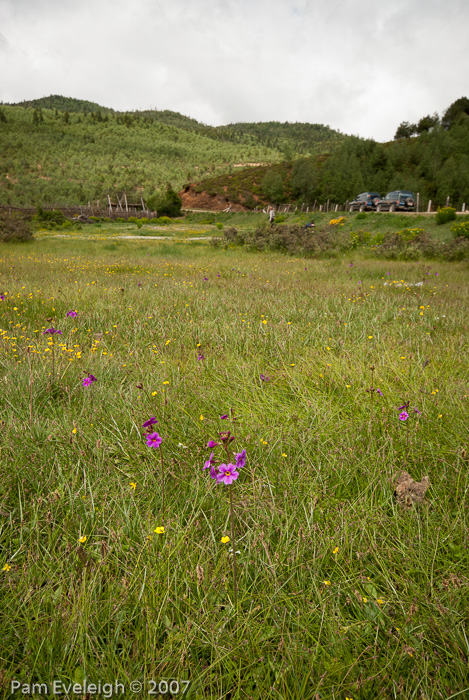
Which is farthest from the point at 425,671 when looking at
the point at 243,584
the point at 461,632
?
the point at 243,584

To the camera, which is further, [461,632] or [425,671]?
[461,632]

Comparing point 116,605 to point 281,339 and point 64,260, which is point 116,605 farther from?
point 64,260

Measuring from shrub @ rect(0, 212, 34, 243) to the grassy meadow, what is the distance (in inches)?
580

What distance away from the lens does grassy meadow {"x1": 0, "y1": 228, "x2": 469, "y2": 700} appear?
0.95 m

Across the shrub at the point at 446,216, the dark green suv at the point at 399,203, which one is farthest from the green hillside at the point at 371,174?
the shrub at the point at 446,216

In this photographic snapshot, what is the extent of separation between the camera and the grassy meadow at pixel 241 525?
0.95m

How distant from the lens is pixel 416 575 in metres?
1.23

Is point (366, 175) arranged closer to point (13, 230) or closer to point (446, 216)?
point (446, 216)

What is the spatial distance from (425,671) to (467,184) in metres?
48.5

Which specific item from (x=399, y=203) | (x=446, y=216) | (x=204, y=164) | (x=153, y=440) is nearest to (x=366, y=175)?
(x=399, y=203)

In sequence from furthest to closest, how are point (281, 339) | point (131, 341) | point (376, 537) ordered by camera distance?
1. point (131, 341)
2. point (281, 339)
3. point (376, 537)

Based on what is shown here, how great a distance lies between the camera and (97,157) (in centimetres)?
7394

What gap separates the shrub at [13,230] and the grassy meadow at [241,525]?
14734 millimetres

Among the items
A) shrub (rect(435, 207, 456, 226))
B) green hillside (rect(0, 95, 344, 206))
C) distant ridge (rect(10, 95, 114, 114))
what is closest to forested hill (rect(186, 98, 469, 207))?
green hillside (rect(0, 95, 344, 206))
